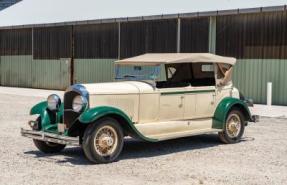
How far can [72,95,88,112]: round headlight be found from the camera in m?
8.37

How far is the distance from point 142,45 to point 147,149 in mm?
14567

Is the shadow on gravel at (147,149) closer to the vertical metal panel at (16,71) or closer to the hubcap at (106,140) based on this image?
the hubcap at (106,140)

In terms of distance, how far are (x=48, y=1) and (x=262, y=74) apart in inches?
695

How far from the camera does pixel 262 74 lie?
19484mm

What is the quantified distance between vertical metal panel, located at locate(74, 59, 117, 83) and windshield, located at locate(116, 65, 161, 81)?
49.6 feet

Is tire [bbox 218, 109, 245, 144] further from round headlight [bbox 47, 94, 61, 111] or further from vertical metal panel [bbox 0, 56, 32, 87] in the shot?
vertical metal panel [bbox 0, 56, 32, 87]

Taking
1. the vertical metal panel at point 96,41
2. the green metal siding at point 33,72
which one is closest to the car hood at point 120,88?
the vertical metal panel at point 96,41

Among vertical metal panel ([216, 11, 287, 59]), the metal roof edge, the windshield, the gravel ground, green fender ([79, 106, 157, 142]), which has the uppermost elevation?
the metal roof edge

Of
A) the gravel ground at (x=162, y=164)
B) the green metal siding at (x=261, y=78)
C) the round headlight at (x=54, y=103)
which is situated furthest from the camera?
the green metal siding at (x=261, y=78)

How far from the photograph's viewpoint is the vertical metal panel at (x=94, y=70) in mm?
25500

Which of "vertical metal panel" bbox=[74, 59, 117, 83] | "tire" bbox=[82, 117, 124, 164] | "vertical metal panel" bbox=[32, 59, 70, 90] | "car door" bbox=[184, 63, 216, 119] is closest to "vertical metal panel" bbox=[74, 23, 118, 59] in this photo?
"vertical metal panel" bbox=[74, 59, 117, 83]

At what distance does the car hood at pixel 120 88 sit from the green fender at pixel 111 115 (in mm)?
346

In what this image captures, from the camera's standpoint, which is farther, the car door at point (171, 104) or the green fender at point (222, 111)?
the green fender at point (222, 111)

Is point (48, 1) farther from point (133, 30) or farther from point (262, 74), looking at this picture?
point (262, 74)
